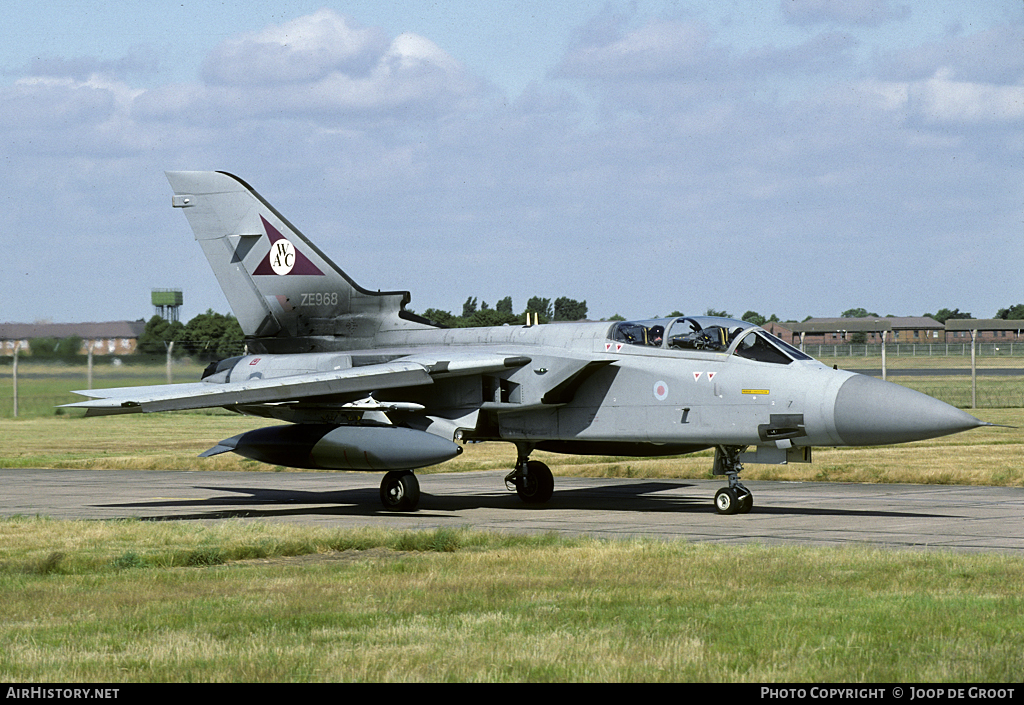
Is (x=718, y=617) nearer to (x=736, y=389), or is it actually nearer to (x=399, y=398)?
(x=736, y=389)

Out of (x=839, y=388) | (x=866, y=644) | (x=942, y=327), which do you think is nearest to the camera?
(x=866, y=644)


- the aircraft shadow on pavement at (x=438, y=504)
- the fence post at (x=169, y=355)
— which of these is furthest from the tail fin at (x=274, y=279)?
the fence post at (x=169, y=355)

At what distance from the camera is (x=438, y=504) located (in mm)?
19906

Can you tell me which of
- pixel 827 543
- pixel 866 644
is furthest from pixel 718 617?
pixel 827 543

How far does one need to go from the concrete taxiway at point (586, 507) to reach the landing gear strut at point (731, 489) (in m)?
0.24

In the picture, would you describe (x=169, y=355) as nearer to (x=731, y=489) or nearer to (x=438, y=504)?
(x=438, y=504)

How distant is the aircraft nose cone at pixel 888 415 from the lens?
15.1m

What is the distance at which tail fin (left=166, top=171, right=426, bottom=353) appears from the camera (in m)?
21.1

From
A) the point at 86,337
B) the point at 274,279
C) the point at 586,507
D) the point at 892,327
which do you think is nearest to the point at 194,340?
the point at 86,337

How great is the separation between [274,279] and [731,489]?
349 inches

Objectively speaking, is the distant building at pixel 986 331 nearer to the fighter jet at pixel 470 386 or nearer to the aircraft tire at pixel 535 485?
the aircraft tire at pixel 535 485

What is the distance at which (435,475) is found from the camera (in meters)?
26.4

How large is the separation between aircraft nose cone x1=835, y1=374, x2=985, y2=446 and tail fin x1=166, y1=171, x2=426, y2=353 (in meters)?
7.94
